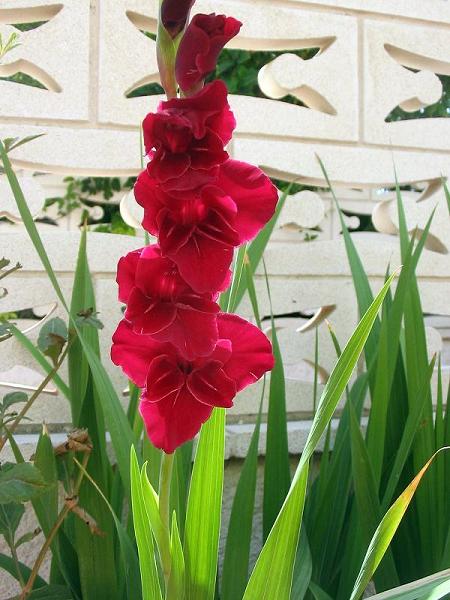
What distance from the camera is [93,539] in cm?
72

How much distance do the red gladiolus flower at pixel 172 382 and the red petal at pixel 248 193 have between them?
2.4 inches

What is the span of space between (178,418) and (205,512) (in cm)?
18

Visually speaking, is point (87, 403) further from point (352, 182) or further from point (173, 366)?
point (352, 182)

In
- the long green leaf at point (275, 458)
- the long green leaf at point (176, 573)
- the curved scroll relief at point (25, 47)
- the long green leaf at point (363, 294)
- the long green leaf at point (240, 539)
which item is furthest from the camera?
the curved scroll relief at point (25, 47)

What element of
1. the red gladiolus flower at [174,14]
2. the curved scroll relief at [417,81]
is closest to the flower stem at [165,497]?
the red gladiolus flower at [174,14]

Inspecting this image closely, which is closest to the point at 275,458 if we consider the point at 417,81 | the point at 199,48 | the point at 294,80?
the point at 199,48

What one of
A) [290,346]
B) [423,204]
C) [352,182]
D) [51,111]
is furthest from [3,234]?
[423,204]

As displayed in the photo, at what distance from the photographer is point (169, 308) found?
324mm

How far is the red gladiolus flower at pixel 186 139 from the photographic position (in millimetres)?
297

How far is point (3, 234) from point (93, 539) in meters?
0.55

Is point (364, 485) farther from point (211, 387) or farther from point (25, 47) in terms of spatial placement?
point (25, 47)

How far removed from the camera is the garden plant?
32cm

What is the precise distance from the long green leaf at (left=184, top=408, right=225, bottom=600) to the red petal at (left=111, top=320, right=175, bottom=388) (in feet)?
0.51

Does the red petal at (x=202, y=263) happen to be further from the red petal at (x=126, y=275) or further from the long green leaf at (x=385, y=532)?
the long green leaf at (x=385, y=532)
